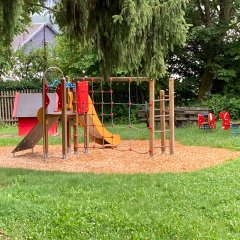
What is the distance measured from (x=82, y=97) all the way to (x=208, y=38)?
10764 millimetres

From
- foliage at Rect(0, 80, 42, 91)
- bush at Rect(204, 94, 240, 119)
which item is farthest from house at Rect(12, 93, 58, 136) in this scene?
bush at Rect(204, 94, 240, 119)

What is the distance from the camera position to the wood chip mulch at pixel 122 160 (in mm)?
9117

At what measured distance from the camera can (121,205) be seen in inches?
Result: 227

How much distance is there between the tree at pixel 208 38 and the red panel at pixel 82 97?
9935 millimetres

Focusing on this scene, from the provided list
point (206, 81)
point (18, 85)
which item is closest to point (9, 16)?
point (18, 85)

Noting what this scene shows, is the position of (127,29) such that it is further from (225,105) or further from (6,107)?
(6,107)

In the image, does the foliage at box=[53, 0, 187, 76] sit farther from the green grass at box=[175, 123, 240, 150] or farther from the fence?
the fence

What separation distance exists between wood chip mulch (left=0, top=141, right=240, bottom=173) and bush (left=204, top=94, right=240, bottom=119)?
8.31 metres

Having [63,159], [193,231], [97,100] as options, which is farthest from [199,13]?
[193,231]

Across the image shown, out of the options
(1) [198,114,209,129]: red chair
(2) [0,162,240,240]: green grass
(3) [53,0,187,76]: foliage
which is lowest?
(2) [0,162,240,240]: green grass

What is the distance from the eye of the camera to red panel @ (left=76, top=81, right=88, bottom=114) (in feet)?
36.7

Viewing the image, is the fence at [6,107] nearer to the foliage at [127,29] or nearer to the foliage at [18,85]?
the foliage at [18,85]

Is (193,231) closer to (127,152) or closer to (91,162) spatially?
(91,162)

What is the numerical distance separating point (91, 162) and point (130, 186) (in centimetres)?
322
